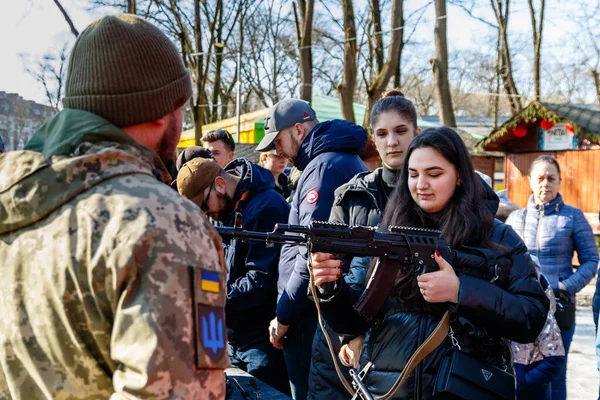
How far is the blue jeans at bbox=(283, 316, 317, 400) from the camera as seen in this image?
141 inches

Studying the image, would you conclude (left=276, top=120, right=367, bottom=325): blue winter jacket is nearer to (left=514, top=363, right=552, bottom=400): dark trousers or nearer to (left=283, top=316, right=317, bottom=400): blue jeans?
(left=283, top=316, right=317, bottom=400): blue jeans

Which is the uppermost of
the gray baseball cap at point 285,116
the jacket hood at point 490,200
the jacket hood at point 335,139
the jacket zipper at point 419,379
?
the gray baseball cap at point 285,116

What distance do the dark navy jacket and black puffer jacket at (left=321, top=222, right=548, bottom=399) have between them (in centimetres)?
110

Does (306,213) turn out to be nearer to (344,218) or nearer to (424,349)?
(344,218)

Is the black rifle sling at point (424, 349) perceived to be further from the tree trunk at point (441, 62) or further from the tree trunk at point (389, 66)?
the tree trunk at point (441, 62)

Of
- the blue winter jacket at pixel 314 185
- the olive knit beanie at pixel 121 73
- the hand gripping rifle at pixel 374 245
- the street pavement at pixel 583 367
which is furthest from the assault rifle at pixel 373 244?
the street pavement at pixel 583 367

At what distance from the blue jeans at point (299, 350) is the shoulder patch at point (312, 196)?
0.65 meters

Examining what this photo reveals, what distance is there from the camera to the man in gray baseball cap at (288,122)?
13.2 feet

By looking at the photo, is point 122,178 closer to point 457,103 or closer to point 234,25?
point 234,25

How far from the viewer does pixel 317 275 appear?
2566mm

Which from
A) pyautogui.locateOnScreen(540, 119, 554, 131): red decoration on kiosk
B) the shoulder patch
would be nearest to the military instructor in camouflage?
the shoulder patch

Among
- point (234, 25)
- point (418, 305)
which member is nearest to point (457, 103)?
point (234, 25)

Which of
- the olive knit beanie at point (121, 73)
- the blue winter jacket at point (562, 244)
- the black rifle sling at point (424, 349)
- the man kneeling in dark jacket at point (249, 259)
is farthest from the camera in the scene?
the blue winter jacket at point (562, 244)

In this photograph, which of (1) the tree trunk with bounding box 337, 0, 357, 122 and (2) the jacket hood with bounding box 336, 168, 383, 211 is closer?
(2) the jacket hood with bounding box 336, 168, 383, 211
